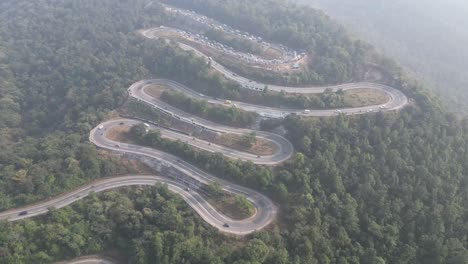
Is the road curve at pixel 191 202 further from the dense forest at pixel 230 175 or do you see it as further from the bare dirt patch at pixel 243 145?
the bare dirt patch at pixel 243 145

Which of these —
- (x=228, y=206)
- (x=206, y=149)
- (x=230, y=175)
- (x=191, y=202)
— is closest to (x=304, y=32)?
(x=206, y=149)

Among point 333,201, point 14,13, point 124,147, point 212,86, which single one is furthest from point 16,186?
point 14,13

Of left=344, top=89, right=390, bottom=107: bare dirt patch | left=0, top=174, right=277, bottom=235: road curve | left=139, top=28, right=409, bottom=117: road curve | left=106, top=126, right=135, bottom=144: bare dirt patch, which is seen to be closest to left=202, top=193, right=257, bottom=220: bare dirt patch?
left=0, top=174, right=277, bottom=235: road curve

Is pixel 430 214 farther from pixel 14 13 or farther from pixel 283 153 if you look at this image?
pixel 14 13

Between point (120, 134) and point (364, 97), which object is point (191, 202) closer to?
point (120, 134)

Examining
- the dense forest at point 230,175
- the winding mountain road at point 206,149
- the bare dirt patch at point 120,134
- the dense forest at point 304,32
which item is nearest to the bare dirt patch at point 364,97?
the winding mountain road at point 206,149
